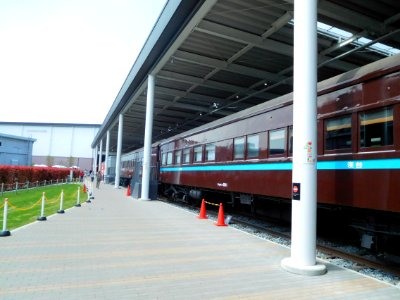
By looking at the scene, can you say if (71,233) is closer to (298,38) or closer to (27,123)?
(298,38)

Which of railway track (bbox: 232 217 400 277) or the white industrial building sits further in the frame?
the white industrial building

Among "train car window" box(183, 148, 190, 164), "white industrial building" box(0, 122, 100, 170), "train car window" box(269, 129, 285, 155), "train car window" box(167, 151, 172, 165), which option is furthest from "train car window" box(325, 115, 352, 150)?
"white industrial building" box(0, 122, 100, 170)

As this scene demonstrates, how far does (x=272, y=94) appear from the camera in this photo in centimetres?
2358

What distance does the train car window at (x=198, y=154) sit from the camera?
1466 centimetres

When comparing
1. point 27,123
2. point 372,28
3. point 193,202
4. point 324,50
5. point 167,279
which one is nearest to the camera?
point 167,279

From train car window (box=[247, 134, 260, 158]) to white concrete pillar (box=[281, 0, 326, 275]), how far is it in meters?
3.94

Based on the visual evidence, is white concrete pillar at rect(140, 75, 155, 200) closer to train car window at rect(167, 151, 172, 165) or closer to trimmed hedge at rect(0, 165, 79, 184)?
train car window at rect(167, 151, 172, 165)

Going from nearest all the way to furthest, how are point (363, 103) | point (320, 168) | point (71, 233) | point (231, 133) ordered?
point (363, 103) < point (320, 168) < point (71, 233) < point (231, 133)

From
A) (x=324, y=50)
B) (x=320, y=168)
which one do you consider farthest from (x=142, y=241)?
(x=324, y=50)

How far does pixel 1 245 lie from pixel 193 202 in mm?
12115

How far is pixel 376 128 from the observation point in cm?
614

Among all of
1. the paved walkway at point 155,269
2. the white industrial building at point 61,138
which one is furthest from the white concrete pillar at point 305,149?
the white industrial building at point 61,138

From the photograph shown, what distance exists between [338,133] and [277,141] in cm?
218

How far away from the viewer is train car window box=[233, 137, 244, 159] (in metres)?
11.0
